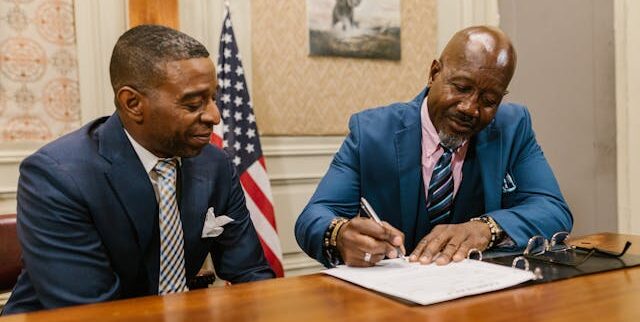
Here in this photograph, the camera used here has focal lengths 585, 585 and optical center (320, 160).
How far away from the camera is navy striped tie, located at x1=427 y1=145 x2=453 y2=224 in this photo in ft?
5.93

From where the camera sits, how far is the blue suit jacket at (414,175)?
1817 mm

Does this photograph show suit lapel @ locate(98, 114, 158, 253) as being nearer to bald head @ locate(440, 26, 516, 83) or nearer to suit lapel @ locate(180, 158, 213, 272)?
suit lapel @ locate(180, 158, 213, 272)

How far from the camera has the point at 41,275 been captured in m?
1.33

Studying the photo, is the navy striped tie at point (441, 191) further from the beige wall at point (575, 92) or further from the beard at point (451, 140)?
the beige wall at point (575, 92)

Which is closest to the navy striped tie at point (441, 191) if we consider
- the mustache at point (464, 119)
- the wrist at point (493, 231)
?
the mustache at point (464, 119)

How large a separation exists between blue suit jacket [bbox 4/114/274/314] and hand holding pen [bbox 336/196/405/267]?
46 cm

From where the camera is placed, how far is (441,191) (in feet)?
5.94

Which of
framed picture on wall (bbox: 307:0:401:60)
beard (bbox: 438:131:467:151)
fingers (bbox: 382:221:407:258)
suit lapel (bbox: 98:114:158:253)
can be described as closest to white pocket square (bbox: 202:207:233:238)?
suit lapel (bbox: 98:114:158:253)

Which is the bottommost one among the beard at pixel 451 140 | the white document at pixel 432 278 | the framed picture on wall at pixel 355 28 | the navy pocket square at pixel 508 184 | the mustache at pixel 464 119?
the white document at pixel 432 278

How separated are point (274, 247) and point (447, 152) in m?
1.48

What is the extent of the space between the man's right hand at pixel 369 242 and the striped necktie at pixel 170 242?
1.46ft

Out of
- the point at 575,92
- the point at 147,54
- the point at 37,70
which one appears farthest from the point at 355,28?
the point at 147,54

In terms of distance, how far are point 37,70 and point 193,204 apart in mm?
1725

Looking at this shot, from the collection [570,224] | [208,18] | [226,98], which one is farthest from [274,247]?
[570,224]
